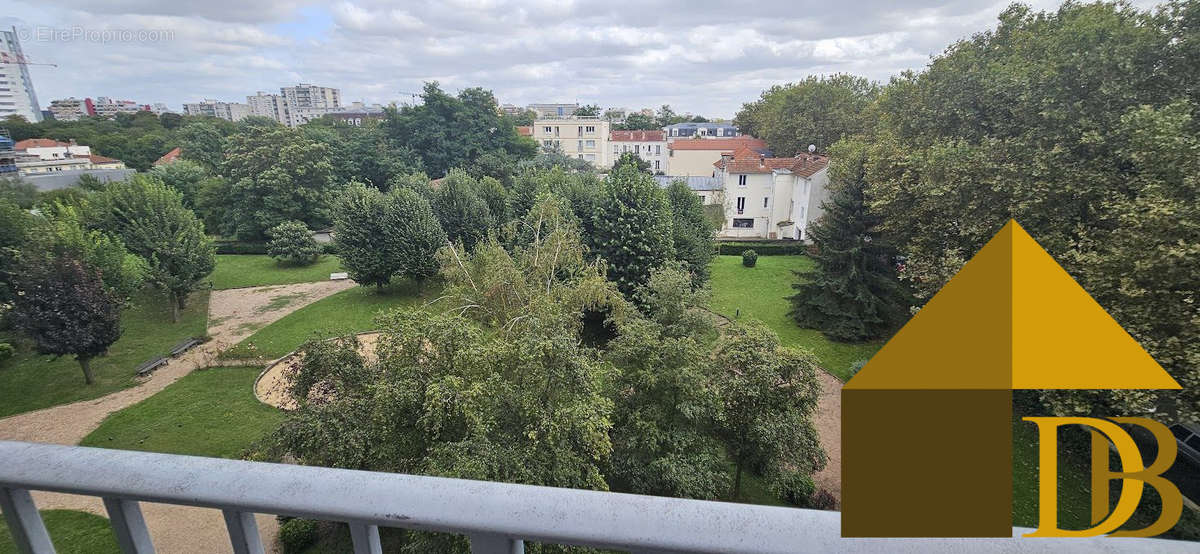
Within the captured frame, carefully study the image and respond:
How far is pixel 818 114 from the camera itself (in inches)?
1718

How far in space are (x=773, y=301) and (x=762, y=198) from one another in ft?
47.2

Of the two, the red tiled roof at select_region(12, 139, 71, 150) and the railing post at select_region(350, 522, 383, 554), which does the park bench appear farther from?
the red tiled roof at select_region(12, 139, 71, 150)

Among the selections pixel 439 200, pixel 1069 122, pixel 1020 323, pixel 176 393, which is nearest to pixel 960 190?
pixel 1069 122

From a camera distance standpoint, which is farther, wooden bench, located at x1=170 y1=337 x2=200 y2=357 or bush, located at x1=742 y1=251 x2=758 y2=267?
bush, located at x1=742 y1=251 x2=758 y2=267

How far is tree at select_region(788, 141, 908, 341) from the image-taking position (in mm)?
19812

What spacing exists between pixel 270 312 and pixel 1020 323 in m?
28.6

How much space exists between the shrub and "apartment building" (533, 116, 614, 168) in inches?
1638

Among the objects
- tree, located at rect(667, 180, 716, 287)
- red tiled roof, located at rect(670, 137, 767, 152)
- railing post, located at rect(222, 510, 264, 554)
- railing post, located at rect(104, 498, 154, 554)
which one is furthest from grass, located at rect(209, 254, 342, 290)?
red tiled roof, located at rect(670, 137, 767, 152)

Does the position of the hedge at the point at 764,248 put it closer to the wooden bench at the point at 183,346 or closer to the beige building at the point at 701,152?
the beige building at the point at 701,152

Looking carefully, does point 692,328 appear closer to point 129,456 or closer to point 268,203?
point 129,456

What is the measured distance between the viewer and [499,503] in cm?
130

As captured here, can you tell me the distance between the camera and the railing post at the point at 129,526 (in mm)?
1521

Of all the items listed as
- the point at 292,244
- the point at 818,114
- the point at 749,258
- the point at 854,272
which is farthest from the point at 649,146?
the point at 854,272

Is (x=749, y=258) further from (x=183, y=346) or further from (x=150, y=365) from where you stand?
(x=150, y=365)
